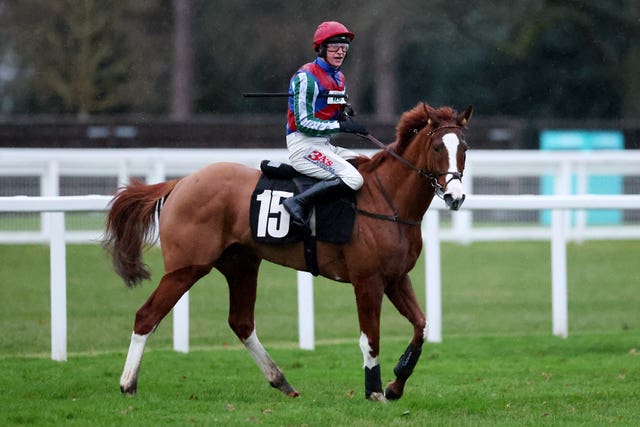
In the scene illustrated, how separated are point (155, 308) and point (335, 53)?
1984mm

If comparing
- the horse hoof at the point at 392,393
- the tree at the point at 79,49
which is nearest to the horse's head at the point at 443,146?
the horse hoof at the point at 392,393

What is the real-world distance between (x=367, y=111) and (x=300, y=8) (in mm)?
6384

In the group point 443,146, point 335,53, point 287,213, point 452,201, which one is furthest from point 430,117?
point 287,213

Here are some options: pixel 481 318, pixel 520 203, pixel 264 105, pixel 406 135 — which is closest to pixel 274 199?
pixel 406 135

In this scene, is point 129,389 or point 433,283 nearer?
point 129,389

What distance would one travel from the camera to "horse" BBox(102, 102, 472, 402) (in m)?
7.05

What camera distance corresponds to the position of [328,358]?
8969mm

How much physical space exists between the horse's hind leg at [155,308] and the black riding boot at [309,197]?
0.71 meters

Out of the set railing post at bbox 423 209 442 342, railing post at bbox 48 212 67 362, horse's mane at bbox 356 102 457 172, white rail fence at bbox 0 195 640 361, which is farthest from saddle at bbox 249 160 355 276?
railing post at bbox 423 209 442 342

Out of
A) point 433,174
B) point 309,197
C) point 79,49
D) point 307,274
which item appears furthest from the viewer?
point 79,49

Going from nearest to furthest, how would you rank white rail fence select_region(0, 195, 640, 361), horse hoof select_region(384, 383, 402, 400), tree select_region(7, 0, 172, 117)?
horse hoof select_region(384, 383, 402, 400) → white rail fence select_region(0, 195, 640, 361) → tree select_region(7, 0, 172, 117)

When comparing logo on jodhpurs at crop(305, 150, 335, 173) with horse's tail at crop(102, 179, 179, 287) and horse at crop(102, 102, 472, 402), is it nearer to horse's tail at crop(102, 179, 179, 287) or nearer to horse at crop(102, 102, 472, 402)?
horse at crop(102, 102, 472, 402)

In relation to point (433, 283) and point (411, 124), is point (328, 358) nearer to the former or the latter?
point (433, 283)

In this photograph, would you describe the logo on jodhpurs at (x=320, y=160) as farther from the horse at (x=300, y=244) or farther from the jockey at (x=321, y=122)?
the horse at (x=300, y=244)
